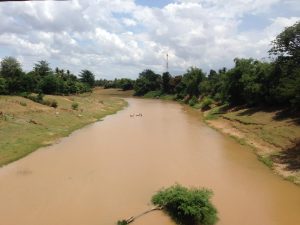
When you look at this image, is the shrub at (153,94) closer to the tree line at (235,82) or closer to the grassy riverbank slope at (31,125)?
the tree line at (235,82)

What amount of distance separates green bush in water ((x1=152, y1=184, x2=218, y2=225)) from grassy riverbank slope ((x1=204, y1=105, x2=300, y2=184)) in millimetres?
7051

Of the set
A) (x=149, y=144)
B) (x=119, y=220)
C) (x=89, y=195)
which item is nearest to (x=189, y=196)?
(x=119, y=220)

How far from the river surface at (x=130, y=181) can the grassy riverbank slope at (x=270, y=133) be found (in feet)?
2.75

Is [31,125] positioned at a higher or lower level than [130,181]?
higher

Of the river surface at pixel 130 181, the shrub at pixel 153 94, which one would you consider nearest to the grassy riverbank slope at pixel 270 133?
the river surface at pixel 130 181

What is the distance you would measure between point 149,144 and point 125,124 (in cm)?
1242

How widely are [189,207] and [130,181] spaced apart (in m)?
5.58

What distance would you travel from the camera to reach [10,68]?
194 feet

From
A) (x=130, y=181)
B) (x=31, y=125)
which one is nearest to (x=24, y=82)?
(x=31, y=125)

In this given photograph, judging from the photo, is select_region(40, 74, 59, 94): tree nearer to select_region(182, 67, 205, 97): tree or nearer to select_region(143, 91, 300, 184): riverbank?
select_region(182, 67, 205, 97): tree

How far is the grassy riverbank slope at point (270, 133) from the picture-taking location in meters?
21.0

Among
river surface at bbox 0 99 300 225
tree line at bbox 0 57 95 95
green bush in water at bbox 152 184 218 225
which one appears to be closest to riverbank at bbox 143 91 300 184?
river surface at bbox 0 99 300 225

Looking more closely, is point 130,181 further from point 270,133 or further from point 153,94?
point 153,94

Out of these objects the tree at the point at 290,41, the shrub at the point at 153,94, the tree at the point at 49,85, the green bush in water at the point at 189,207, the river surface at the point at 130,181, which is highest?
the tree at the point at 290,41
